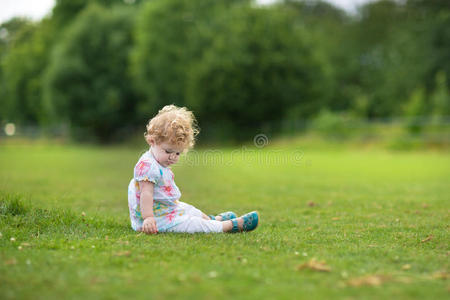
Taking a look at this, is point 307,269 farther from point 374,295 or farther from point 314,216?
point 314,216

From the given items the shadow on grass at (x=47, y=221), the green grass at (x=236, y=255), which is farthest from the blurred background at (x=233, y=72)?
the shadow on grass at (x=47, y=221)

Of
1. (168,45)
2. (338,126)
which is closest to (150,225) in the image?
(338,126)

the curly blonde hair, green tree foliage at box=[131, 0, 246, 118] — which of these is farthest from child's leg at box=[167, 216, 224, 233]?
green tree foliage at box=[131, 0, 246, 118]

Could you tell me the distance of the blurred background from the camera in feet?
140

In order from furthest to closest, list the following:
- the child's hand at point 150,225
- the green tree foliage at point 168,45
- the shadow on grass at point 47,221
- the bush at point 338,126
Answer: the green tree foliage at point 168,45
the bush at point 338,126
the shadow on grass at point 47,221
the child's hand at point 150,225

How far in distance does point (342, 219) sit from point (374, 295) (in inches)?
142

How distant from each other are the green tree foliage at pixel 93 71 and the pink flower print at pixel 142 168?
150ft

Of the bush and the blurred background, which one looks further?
the blurred background

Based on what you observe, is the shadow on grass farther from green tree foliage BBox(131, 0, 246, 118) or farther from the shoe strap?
green tree foliage BBox(131, 0, 246, 118)

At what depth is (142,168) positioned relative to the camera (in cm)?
558

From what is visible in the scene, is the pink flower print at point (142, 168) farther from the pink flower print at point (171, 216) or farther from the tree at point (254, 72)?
the tree at point (254, 72)

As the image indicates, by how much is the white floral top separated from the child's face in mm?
A: 61

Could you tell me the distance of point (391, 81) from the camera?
184 ft

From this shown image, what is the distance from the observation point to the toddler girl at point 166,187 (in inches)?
220
